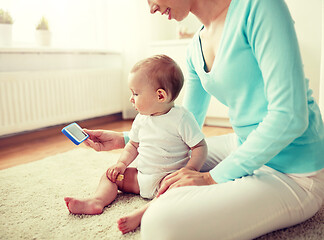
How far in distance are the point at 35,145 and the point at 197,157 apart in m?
1.48

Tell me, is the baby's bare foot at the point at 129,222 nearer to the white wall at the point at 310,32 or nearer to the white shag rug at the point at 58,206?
the white shag rug at the point at 58,206

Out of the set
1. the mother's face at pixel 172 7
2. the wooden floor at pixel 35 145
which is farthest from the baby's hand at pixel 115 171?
the wooden floor at pixel 35 145

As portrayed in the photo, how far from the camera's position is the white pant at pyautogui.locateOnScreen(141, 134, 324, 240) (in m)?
0.68

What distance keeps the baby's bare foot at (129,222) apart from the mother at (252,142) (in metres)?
0.14

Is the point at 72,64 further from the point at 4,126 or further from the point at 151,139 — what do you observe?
the point at 151,139

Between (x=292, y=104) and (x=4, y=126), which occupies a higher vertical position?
(x=292, y=104)

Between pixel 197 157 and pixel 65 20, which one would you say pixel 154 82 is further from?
pixel 65 20

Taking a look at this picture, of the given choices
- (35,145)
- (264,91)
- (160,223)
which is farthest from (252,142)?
(35,145)

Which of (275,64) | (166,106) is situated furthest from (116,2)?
(275,64)

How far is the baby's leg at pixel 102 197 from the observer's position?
3.20ft

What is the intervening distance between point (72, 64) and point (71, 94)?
0.28 meters

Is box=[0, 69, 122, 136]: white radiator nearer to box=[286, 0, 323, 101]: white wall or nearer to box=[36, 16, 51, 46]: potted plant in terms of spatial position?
box=[36, 16, 51, 46]: potted plant

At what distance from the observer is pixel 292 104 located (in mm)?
669

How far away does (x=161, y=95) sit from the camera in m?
0.99
